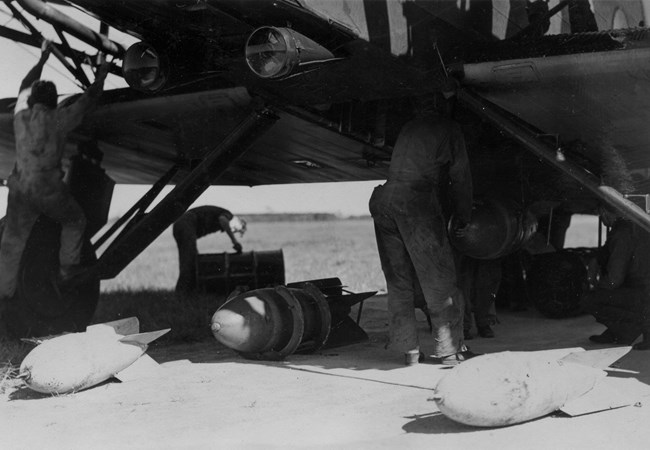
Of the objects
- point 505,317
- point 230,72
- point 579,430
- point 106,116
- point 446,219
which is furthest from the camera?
point 505,317

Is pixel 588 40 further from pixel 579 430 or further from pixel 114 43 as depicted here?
pixel 114 43

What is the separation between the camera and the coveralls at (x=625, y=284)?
7113 millimetres

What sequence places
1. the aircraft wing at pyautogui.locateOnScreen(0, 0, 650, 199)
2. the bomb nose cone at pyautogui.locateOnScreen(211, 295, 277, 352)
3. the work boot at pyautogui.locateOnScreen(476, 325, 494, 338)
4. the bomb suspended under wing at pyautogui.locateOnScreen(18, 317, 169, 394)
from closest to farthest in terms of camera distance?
the aircraft wing at pyautogui.locateOnScreen(0, 0, 650, 199) → the bomb suspended under wing at pyautogui.locateOnScreen(18, 317, 169, 394) → the bomb nose cone at pyautogui.locateOnScreen(211, 295, 277, 352) → the work boot at pyautogui.locateOnScreen(476, 325, 494, 338)

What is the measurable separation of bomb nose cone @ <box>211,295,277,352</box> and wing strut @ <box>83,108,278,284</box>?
4.23 ft

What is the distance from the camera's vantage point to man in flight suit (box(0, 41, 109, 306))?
732 cm

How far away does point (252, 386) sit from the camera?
5.79 m

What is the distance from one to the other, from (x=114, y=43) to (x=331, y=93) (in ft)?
10.5

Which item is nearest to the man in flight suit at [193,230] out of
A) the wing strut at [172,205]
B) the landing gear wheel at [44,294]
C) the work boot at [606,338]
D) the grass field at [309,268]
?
the grass field at [309,268]

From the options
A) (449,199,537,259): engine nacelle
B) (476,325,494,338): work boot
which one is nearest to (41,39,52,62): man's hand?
(449,199,537,259): engine nacelle

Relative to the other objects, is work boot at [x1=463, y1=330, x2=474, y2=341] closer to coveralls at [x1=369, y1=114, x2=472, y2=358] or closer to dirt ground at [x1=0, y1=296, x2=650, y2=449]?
dirt ground at [x1=0, y1=296, x2=650, y2=449]

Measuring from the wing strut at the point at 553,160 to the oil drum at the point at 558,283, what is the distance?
408 cm

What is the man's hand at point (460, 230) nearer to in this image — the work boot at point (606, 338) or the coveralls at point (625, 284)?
the coveralls at point (625, 284)

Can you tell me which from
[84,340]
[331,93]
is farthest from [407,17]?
[84,340]

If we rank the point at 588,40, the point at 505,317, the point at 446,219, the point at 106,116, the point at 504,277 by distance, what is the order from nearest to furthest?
the point at 588,40 < the point at 446,219 < the point at 106,116 < the point at 505,317 < the point at 504,277
